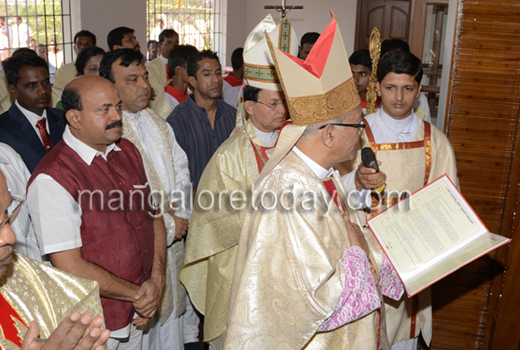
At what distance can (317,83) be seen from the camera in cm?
192

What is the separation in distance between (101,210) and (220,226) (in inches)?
30.6

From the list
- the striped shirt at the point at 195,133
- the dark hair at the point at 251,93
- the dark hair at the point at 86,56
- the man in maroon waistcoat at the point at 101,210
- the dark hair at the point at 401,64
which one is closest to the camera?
the man in maroon waistcoat at the point at 101,210

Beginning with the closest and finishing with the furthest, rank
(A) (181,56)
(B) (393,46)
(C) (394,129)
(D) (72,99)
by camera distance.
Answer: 1. (D) (72,99)
2. (C) (394,129)
3. (B) (393,46)
4. (A) (181,56)

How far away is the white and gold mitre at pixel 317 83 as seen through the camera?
1883 mm

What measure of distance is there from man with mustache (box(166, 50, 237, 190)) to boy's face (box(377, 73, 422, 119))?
1.55 meters

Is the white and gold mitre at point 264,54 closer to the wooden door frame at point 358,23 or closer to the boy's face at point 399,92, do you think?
the boy's face at point 399,92

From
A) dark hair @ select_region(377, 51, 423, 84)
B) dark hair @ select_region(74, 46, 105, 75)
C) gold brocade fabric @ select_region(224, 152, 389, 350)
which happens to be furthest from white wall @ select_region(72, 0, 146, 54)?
gold brocade fabric @ select_region(224, 152, 389, 350)

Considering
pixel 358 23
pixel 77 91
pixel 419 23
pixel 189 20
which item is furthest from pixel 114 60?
pixel 358 23

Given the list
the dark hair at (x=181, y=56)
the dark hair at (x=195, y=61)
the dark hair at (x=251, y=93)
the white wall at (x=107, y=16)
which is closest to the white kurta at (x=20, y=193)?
the dark hair at (x=251, y=93)

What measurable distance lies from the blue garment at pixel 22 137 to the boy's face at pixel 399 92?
2.01 m

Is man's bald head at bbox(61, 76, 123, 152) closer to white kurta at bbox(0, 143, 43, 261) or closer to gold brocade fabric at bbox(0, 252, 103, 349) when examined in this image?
white kurta at bbox(0, 143, 43, 261)

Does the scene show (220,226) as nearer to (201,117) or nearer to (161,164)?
(161,164)

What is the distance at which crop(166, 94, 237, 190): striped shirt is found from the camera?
12.2 feet

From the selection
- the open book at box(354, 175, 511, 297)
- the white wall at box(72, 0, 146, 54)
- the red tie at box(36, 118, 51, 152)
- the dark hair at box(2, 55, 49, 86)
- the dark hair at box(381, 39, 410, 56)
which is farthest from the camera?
the white wall at box(72, 0, 146, 54)
